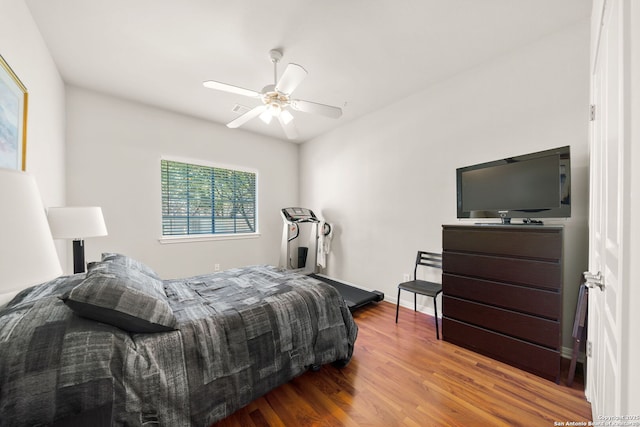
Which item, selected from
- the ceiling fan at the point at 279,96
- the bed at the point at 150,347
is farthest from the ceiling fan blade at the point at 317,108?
the bed at the point at 150,347

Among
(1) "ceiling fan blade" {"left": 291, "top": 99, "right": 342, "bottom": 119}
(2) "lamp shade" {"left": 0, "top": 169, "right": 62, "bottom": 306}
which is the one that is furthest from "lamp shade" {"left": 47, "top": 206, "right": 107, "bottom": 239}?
(1) "ceiling fan blade" {"left": 291, "top": 99, "right": 342, "bottom": 119}

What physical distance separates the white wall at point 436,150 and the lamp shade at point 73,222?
9.96 ft

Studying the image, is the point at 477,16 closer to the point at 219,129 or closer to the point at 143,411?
the point at 143,411

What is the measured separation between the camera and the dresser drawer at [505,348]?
1707 millimetres

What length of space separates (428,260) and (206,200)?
3.40 meters

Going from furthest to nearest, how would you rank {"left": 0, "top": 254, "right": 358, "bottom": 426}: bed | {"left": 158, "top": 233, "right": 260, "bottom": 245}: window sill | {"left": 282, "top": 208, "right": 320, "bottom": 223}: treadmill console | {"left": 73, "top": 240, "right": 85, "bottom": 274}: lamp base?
{"left": 282, "top": 208, "right": 320, "bottom": 223}: treadmill console → {"left": 158, "top": 233, "right": 260, "bottom": 245}: window sill → {"left": 73, "top": 240, "right": 85, "bottom": 274}: lamp base → {"left": 0, "top": 254, "right": 358, "bottom": 426}: bed

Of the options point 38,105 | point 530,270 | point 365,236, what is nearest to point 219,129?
point 38,105

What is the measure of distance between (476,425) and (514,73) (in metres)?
2.83

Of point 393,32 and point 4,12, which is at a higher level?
point 393,32

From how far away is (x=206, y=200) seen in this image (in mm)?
3889

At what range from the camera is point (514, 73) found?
2230mm

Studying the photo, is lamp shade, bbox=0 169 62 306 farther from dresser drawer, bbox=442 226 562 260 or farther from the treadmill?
the treadmill

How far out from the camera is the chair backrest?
2.68m

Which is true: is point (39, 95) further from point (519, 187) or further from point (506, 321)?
point (506, 321)
